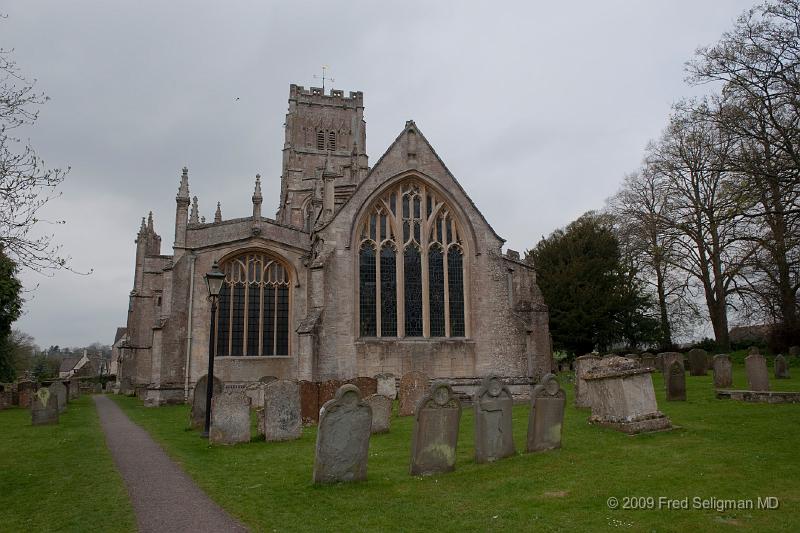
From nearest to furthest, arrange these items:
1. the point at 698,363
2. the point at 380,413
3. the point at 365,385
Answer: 1. the point at 380,413
2. the point at 365,385
3. the point at 698,363

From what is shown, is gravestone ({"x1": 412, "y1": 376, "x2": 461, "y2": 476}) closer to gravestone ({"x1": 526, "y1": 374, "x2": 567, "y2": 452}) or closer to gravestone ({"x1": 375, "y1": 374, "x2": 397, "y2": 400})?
gravestone ({"x1": 526, "y1": 374, "x2": 567, "y2": 452})

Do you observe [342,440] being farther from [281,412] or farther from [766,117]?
[766,117]

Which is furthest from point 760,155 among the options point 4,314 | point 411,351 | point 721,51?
point 4,314

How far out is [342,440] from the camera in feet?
27.9

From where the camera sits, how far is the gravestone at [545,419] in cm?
1005

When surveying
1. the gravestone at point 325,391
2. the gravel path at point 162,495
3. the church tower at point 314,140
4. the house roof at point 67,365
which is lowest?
the gravel path at point 162,495

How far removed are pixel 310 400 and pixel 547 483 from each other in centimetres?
876

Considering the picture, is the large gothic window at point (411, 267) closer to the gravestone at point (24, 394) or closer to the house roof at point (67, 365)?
the gravestone at point (24, 394)

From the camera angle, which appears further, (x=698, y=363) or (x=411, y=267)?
(x=698, y=363)

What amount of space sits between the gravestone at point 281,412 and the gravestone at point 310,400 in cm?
212

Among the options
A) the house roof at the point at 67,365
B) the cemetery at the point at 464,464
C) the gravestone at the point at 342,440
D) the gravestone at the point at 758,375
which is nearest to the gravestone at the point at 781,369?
the gravestone at the point at 758,375

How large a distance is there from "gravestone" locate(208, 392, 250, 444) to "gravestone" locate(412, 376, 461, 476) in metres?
5.40

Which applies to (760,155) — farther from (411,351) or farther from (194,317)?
(194,317)

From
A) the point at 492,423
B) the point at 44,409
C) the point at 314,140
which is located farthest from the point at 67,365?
the point at 492,423
